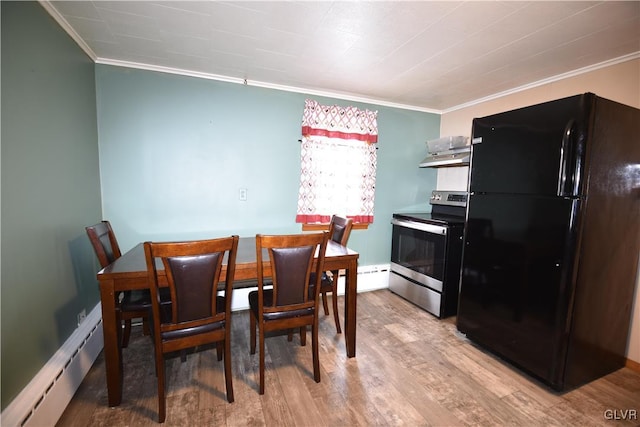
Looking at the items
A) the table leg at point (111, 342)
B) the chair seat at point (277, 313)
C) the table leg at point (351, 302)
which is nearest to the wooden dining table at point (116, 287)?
the table leg at point (111, 342)

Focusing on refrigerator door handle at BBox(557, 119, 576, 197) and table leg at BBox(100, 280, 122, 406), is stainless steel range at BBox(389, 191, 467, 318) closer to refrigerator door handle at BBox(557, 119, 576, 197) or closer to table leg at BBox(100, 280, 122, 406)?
refrigerator door handle at BBox(557, 119, 576, 197)

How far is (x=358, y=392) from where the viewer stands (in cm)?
172

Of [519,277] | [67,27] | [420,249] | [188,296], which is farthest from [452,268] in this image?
[67,27]

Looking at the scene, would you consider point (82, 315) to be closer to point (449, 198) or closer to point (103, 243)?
point (103, 243)

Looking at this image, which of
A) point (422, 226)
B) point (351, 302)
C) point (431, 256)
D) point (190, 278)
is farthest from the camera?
point (422, 226)

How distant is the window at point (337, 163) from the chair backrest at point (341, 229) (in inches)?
19.4

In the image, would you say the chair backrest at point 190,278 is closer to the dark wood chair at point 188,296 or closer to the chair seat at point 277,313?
the dark wood chair at point 188,296

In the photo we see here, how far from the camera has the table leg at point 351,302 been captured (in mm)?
2023

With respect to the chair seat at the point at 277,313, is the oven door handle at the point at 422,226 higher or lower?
higher

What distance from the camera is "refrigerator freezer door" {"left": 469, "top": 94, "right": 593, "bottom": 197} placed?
5.20ft

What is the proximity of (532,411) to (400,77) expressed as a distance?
8.81 ft

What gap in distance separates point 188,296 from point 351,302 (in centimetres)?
113

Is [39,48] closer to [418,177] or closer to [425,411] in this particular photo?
[425,411]

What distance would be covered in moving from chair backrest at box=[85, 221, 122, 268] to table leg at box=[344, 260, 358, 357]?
5.30 feet
